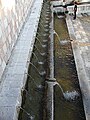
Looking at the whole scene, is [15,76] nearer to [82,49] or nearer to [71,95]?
[71,95]

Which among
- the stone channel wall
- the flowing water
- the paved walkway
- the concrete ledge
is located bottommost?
the paved walkway

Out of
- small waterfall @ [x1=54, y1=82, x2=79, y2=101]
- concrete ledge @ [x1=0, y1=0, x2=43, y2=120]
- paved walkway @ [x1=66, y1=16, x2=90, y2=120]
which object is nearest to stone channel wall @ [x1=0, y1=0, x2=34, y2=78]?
concrete ledge @ [x1=0, y1=0, x2=43, y2=120]

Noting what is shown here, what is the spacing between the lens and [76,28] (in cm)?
1342

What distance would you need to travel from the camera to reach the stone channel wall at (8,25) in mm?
6941

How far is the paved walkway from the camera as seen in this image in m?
7.55

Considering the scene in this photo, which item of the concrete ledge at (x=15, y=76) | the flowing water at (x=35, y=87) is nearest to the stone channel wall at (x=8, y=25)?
the concrete ledge at (x=15, y=76)

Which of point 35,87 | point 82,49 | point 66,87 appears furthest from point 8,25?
point 82,49

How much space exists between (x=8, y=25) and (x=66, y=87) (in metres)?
2.76

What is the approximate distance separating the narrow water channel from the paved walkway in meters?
0.18

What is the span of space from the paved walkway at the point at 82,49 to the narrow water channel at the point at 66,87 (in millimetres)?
183

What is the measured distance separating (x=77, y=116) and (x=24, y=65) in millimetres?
2125

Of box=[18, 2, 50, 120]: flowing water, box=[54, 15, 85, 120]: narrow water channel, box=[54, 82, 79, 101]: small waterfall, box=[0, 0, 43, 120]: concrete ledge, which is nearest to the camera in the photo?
box=[0, 0, 43, 120]: concrete ledge

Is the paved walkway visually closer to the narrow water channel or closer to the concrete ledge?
the narrow water channel

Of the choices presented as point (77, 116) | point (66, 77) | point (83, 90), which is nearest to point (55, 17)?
point (66, 77)
